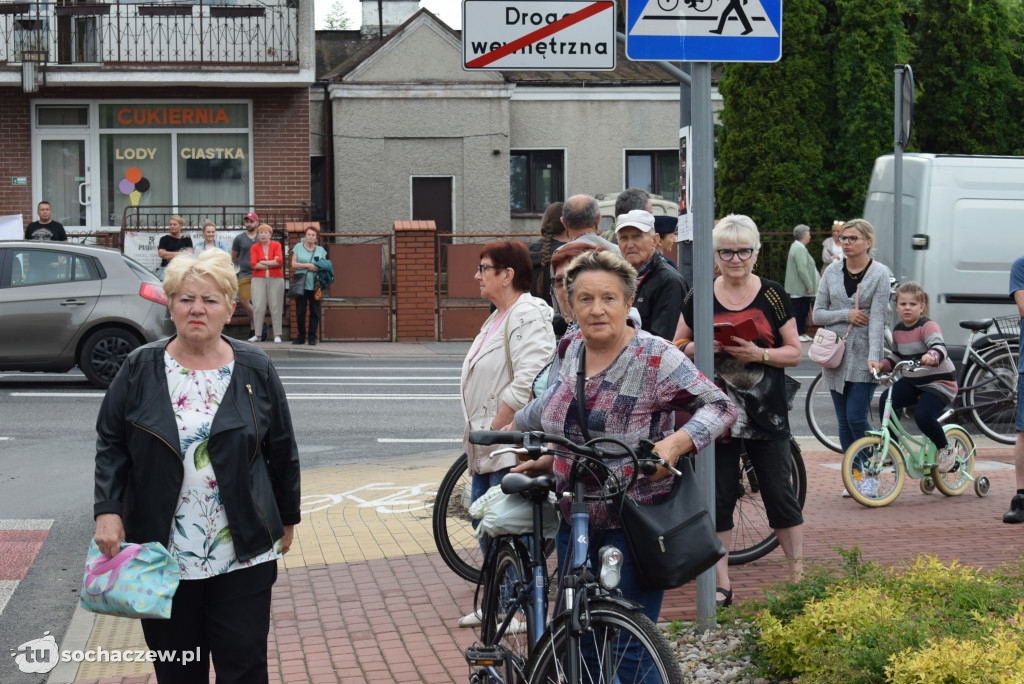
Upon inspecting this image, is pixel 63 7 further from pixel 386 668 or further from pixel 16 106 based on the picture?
pixel 386 668

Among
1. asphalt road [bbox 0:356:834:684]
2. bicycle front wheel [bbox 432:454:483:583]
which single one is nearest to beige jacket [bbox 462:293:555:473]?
bicycle front wheel [bbox 432:454:483:583]

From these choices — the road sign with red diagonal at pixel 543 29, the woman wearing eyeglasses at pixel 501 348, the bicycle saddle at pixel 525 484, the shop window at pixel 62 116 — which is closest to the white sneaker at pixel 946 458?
the woman wearing eyeglasses at pixel 501 348

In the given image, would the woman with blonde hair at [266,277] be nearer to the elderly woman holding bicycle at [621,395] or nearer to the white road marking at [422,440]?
the white road marking at [422,440]

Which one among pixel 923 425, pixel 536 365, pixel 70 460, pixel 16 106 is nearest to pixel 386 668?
pixel 536 365

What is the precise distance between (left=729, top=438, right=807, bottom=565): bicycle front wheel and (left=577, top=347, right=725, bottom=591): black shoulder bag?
Answer: 293 cm

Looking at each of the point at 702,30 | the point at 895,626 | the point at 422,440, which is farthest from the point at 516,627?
the point at 422,440

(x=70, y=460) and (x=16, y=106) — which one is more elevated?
(x=16, y=106)

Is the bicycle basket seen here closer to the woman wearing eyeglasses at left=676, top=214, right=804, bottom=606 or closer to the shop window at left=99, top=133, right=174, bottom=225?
the woman wearing eyeglasses at left=676, top=214, right=804, bottom=606

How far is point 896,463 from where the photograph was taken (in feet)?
27.9

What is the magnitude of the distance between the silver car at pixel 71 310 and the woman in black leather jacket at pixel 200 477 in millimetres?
10858

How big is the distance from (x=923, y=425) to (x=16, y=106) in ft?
73.5

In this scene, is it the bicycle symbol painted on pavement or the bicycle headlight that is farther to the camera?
the bicycle symbol painted on pavement

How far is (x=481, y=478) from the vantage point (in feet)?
19.3

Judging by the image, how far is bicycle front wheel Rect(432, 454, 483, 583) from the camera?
652cm
